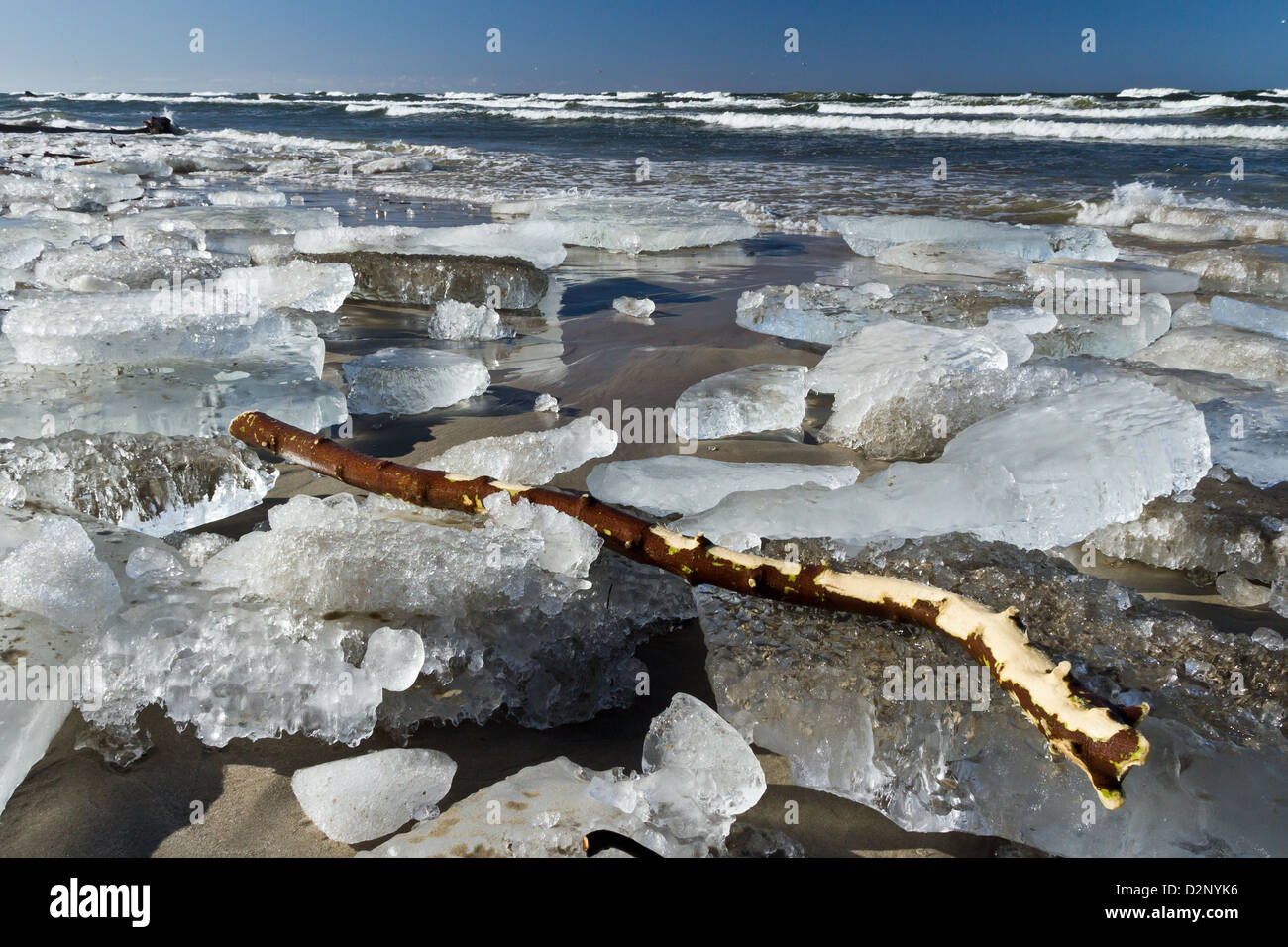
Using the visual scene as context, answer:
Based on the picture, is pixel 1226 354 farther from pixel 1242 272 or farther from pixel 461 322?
pixel 461 322

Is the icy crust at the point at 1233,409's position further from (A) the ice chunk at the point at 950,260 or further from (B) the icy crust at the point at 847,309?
(A) the ice chunk at the point at 950,260

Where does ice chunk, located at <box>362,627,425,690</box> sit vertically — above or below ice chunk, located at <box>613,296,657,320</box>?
below

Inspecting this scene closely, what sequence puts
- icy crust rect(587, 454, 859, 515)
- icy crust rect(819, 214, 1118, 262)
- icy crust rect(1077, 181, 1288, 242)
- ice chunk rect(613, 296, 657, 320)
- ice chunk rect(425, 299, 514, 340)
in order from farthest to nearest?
icy crust rect(1077, 181, 1288, 242)
icy crust rect(819, 214, 1118, 262)
ice chunk rect(613, 296, 657, 320)
ice chunk rect(425, 299, 514, 340)
icy crust rect(587, 454, 859, 515)

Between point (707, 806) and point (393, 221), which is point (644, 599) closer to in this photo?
point (707, 806)

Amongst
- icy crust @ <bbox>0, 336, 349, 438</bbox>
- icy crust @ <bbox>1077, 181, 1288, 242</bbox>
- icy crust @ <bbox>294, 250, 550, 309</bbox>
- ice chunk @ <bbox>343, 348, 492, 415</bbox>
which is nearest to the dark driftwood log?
icy crust @ <bbox>0, 336, 349, 438</bbox>

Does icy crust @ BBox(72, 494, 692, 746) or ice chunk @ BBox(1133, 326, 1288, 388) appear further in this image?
ice chunk @ BBox(1133, 326, 1288, 388)

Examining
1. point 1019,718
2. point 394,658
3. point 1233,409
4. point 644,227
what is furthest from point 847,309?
point 394,658

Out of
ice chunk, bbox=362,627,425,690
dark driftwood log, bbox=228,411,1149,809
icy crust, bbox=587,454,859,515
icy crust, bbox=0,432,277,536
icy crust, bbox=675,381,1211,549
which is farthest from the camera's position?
icy crust, bbox=587,454,859,515

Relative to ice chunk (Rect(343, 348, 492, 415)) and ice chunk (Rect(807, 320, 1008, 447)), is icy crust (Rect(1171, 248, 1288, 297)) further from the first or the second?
ice chunk (Rect(343, 348, 492, 415))
